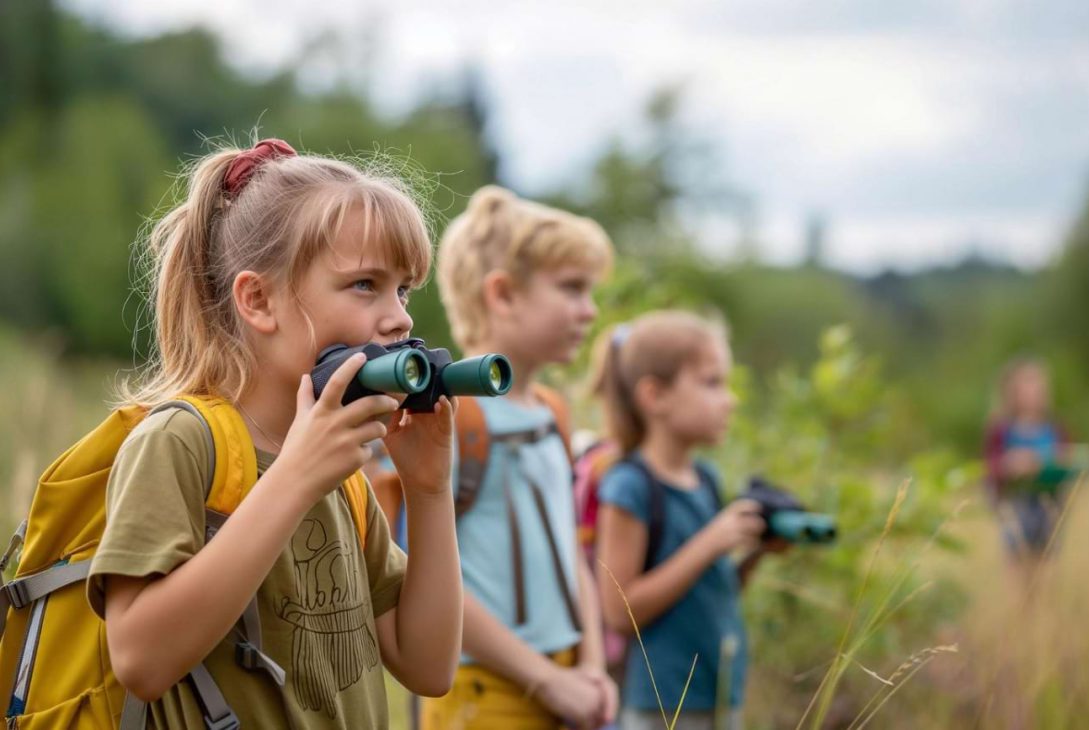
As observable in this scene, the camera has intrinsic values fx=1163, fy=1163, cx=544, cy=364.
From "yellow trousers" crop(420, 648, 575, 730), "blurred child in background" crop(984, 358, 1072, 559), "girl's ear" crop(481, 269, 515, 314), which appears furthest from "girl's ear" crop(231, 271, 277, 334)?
"blurred child in background" crop(984, 358, 1072, 559)

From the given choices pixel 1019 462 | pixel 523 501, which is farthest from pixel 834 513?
pixel 1019 462

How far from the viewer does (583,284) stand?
3.53 metres

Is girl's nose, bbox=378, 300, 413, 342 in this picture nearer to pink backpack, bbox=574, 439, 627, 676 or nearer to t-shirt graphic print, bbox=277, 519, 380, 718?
t-shirt graphic print, bbox=277, 519, 380, 718

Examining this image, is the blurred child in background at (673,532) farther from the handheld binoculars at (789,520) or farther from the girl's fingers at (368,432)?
the girl's fingers at (368,432)

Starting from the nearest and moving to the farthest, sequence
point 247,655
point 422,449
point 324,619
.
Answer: point 247,655
point 324,619
point 422,449

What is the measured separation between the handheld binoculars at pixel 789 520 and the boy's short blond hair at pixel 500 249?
3.08 feet

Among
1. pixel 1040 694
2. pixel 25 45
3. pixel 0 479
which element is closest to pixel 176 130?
pixel 25 45

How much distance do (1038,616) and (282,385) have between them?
13.0ft

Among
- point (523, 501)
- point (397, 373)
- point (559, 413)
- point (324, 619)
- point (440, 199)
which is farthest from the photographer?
point (440, 199)

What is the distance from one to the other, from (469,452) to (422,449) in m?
1.09

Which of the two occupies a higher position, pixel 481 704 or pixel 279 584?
pixel 279 584

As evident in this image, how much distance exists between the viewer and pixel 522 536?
3115 millimetres

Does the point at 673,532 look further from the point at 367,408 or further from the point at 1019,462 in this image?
the point at 1019,462

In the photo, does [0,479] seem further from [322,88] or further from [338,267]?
[322,88]
